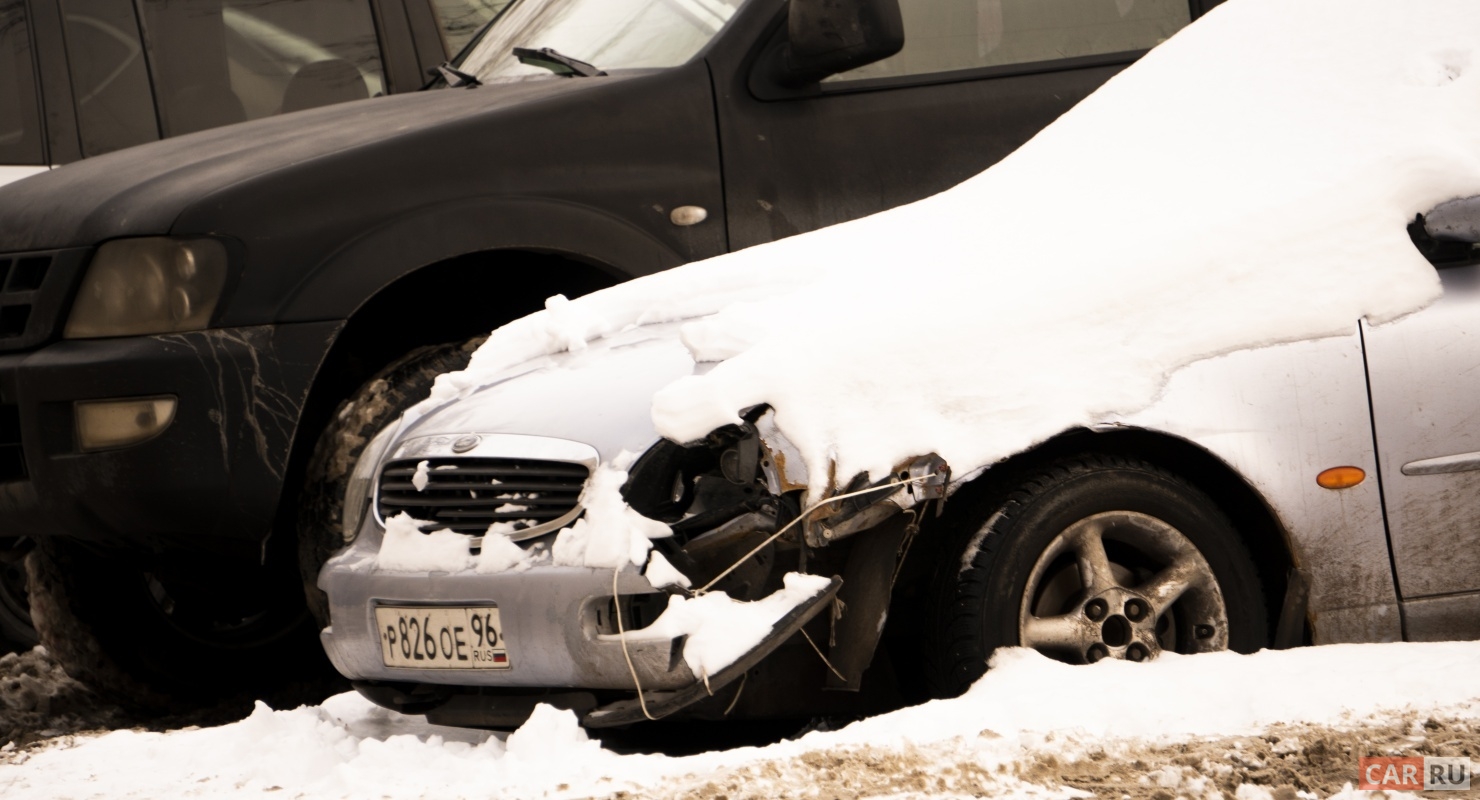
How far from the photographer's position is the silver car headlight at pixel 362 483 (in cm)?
396

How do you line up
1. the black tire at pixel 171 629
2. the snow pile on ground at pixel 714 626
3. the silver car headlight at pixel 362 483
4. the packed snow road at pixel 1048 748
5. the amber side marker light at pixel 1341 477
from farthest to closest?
the black tire at pixel 171 629
the silver car headlight at pixel 362 483
the amber side marker light at pixel 1341 477
the snow pile on ground at pixel 714 626
the packed snow road at pixel 1048 748

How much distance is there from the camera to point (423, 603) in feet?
11.7

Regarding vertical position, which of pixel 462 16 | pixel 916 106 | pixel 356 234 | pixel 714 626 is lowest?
pixel 714 626

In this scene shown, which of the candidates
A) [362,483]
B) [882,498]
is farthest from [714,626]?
[362,483]

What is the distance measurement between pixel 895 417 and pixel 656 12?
7.70 ft

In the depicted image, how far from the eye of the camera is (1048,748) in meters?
3.25

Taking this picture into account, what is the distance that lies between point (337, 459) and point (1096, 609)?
2.04 metres

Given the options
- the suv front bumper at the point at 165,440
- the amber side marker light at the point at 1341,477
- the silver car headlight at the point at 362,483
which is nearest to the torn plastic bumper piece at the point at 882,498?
the amber side marker light at the point at 1341,477

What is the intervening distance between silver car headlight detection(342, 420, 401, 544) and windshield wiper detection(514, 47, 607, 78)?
1523 mm

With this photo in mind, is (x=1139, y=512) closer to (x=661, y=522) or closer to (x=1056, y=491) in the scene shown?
(x=1056, y=491)

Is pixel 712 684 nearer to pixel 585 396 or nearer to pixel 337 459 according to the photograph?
pixel 585 396

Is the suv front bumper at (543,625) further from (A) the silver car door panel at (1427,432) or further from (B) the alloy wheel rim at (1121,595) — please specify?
(A) the silver car door panel at (1427,432)

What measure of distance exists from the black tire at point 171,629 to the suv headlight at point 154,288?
0.80m

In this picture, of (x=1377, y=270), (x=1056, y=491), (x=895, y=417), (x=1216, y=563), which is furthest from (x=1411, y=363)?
(x=895, y=417)
